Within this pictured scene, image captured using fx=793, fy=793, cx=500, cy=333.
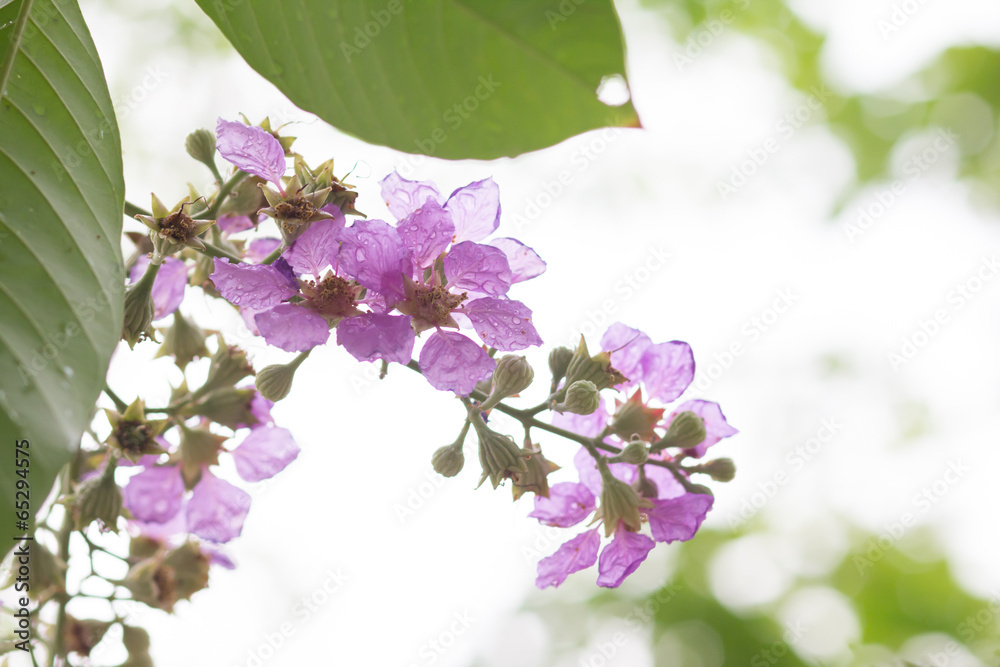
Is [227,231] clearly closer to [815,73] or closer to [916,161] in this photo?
[815,73]

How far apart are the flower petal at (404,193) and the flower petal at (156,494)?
52 cm

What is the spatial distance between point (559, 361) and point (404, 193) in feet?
1.02

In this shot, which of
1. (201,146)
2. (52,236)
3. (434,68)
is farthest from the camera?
(201,146)

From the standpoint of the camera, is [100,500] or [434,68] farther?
[100,500]

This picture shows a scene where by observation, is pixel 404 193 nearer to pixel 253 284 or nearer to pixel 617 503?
pixel 253 284

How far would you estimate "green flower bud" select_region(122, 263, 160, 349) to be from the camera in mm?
867

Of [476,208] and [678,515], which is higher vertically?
[476,208]

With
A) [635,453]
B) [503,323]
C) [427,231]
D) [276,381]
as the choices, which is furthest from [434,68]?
[635,453]

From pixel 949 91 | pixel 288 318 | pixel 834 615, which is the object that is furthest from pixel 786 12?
pixel 288 318

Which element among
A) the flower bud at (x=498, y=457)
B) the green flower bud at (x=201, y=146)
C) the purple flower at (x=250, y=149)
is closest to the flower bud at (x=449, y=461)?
the flower bud at (x=498, y=457)

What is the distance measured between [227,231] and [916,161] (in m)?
4.56

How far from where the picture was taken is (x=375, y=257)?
828mm

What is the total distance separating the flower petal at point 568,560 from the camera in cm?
105

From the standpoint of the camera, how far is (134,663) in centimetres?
124
